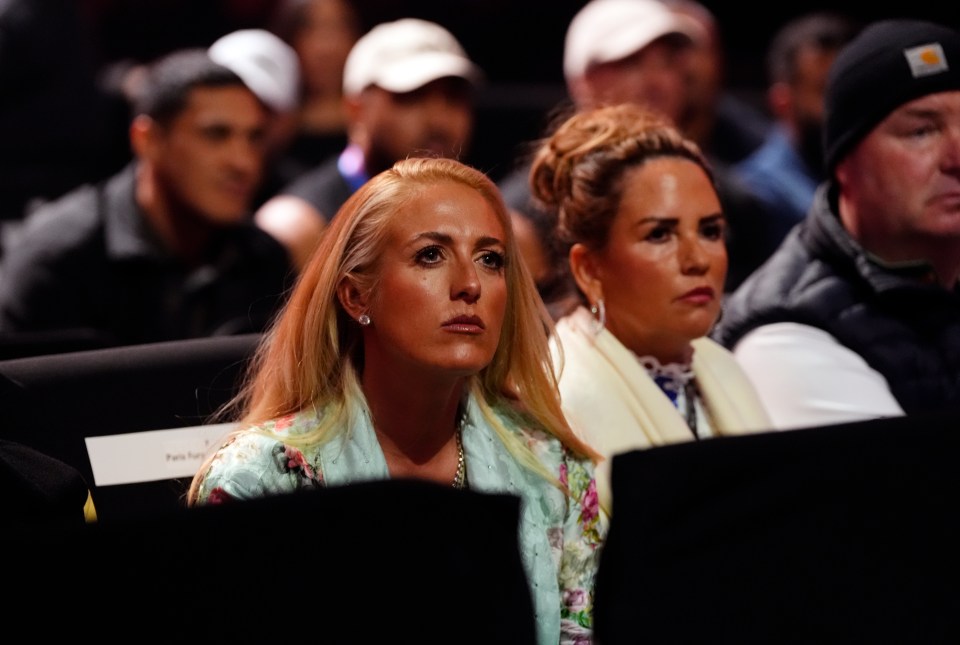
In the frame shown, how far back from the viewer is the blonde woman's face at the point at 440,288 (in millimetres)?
2004

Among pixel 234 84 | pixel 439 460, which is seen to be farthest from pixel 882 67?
pixel 234 84

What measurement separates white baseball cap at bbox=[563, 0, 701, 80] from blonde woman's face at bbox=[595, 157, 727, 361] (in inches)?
72.2

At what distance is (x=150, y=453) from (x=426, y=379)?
49cm

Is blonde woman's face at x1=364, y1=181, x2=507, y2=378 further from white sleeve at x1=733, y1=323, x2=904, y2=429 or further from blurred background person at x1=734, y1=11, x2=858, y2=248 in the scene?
blurred background person at x1=734, y1=11, x2=858, y2=248

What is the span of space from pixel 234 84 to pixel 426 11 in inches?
87.5

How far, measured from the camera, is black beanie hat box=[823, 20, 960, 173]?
2809 mm

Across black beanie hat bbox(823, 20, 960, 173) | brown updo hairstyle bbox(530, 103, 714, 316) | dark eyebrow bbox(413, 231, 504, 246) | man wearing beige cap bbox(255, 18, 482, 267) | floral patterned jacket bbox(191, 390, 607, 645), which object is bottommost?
floral patterned jacket bbox(191, 390, 607, 645)

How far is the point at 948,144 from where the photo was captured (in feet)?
9.22

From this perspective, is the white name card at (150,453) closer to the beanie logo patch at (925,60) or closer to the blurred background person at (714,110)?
the beanie logo patch at (925,60)

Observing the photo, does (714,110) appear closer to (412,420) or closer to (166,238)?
(166,238)

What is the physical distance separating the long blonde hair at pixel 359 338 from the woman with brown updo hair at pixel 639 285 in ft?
0.67

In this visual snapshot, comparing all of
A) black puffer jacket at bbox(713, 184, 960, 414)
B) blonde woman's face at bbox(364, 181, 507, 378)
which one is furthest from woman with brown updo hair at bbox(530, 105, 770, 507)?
blonde woman's face at bbox(364, 181, 507, 378)

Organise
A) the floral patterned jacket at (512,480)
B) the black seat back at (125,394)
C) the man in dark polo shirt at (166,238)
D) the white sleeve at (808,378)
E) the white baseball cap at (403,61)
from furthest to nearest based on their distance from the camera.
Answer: the white baseball cap at (403,61) → the man in dark polo shirt at (166,238) → the white sleeve at (808,378) → the black seat back at (125,394) → the floral patterned jacket at (512,480)

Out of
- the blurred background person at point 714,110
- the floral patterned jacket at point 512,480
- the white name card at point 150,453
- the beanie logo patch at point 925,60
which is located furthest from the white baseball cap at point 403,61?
the floral patterned jacket at point 512,480
